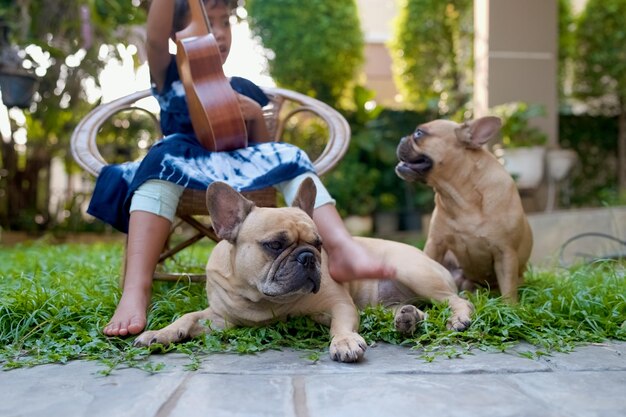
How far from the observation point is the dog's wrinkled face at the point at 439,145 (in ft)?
9.93

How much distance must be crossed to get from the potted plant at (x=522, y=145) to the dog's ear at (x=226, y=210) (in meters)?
4.41

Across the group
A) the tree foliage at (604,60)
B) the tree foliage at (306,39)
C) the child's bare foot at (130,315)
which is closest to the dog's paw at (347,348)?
the child's bare foot at (130,315)

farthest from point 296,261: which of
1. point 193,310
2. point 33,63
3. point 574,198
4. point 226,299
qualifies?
point 574,198

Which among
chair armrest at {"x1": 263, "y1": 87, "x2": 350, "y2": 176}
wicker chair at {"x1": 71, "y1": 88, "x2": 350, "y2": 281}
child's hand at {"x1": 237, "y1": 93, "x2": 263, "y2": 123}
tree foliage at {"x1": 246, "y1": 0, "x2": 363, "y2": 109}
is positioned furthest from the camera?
tree foliage at {"x1": 246, "y1": 0, "x2": 363, "y2": 109}

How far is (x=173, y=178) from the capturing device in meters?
2.55

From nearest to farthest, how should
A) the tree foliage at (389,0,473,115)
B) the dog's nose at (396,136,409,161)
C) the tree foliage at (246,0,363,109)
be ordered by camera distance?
1. the dog's nose at (396,136,409,161)
2. the tree foliage at (246,0,363,109)
3. the tree foliage at (389,0,473,115)

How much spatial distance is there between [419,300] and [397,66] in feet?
23.1

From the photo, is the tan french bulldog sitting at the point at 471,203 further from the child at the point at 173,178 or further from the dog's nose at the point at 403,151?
the child at the point at 173,178

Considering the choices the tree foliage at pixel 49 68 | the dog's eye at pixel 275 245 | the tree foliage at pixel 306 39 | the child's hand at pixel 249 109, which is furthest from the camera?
the tree foliage at pixel 306 39

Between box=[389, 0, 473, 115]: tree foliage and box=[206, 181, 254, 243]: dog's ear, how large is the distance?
6.48 meters

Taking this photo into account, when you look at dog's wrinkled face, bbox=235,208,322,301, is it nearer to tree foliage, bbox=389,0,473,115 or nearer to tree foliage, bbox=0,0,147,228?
tree foliage, bbox=0,0,147,228

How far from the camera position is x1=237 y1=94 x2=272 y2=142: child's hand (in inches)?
118

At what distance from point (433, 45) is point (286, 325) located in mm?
7248

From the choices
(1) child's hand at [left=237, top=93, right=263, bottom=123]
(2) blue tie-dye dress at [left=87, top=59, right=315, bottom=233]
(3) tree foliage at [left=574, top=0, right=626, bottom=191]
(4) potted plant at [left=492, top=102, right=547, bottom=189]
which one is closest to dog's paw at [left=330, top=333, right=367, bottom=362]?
(2) blue tie-dye dress at [left=87, top=59, right=315, bottom=233]
